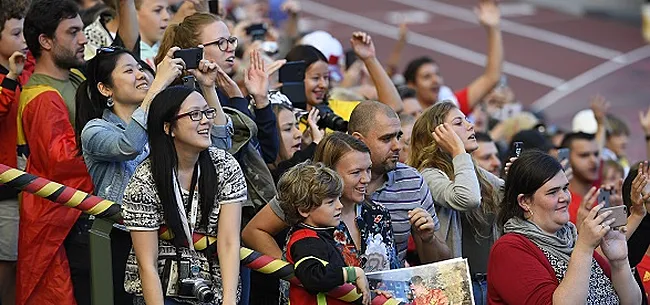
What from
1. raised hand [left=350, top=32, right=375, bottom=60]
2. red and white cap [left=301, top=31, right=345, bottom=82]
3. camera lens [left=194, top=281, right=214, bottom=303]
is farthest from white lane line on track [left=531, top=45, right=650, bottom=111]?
camera lens [left=194, top=281, right=214, bottom=303]

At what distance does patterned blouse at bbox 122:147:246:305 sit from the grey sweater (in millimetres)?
1313

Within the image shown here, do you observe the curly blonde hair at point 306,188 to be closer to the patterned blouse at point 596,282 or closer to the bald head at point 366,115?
the bald head at point 366,115

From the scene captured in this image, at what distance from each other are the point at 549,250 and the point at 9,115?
2655 mm

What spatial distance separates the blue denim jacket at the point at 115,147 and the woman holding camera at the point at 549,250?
1.36 m

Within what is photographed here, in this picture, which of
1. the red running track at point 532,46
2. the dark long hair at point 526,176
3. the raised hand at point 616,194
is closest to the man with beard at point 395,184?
the dark long hair at point 526,176

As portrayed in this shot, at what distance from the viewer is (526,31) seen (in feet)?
77.3

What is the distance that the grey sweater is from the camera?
6500 mm

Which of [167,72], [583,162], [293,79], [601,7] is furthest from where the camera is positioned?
[601,7]

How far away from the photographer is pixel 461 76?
20500mm

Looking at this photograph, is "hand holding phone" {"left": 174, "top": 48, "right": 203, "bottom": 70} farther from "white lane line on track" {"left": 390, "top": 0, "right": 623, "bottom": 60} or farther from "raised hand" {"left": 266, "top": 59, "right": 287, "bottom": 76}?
"white lane line on track" {"left": 390, "top": 0, "right": 623, "bottom": 60}

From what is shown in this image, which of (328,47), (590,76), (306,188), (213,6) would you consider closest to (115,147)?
(306,188)

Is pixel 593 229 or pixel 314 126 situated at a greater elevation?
pixel 314 126

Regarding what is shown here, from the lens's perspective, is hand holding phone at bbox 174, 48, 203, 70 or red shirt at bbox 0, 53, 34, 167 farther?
red shirt at bbox 0, 53, 34, 167

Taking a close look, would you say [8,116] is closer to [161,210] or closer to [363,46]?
[161,210]
